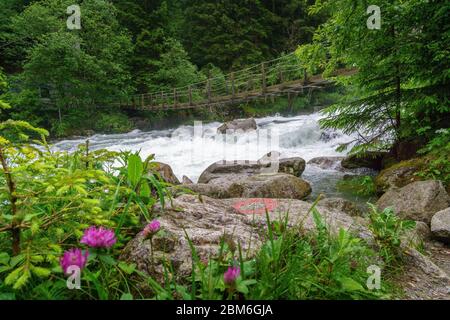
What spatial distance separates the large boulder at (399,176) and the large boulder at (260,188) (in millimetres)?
1299

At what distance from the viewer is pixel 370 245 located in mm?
1730

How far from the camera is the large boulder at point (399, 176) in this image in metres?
5.28

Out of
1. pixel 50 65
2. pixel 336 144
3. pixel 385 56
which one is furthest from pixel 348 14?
pixel 50 65

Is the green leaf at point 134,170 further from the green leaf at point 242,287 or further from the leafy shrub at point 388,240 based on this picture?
the leafy shrub at point 388,240

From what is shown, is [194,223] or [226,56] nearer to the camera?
[194,223]

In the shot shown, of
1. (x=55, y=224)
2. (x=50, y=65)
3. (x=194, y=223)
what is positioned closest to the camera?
(x=55, y=224)

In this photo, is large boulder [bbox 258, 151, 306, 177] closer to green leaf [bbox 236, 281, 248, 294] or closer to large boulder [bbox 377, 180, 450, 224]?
large boulder [bbox 377, 180, 450, 224]

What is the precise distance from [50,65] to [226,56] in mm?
13471

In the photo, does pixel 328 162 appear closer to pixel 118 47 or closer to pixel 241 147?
pixel 241 147

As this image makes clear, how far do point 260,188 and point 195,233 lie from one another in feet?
13.4

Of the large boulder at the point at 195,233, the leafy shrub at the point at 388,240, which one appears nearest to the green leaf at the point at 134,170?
the large boulder at the point at 195,233

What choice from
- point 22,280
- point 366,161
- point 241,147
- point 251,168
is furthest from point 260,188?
point 241,147

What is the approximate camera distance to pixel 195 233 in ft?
4.73
